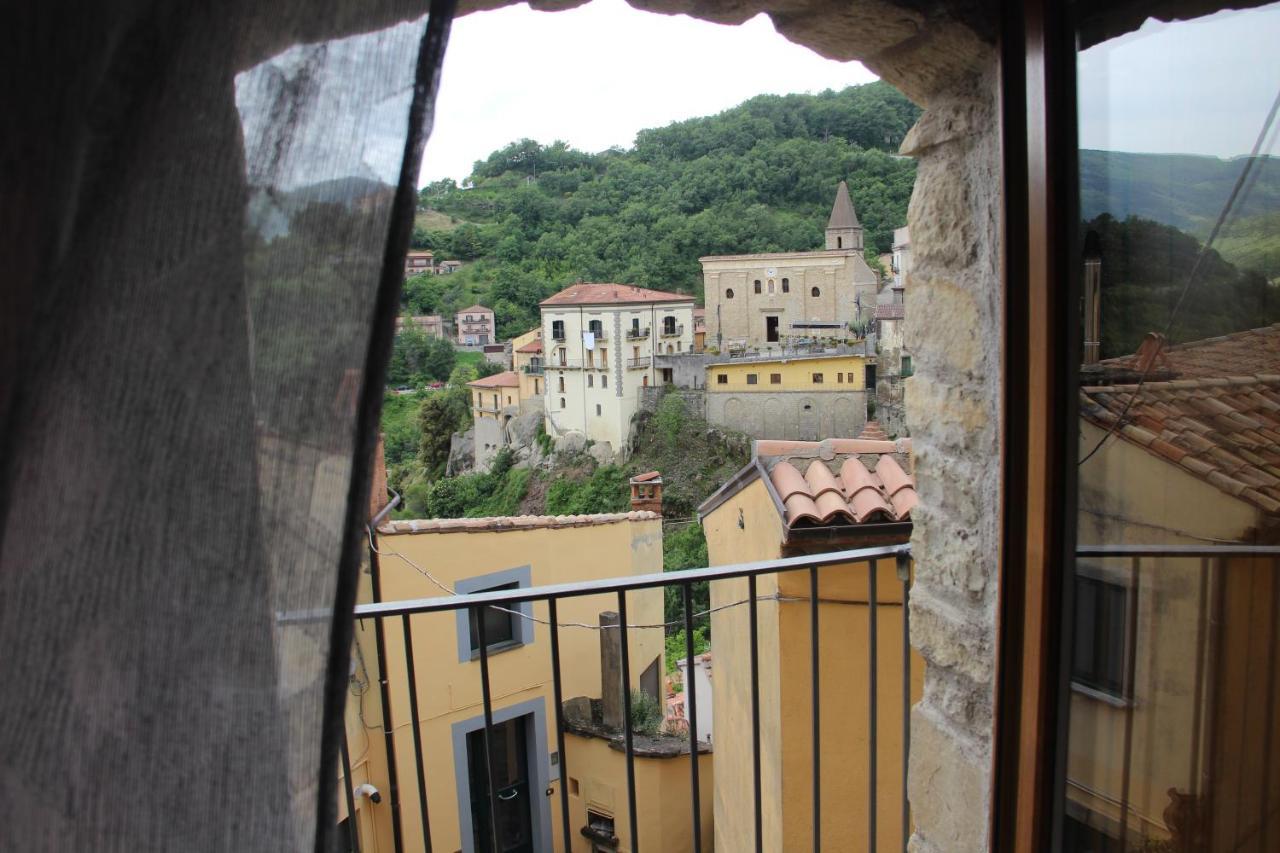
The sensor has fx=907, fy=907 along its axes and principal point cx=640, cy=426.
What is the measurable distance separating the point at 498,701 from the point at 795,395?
21290 millimetres

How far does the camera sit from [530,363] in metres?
30.8

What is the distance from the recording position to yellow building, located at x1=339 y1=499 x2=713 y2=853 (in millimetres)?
5617

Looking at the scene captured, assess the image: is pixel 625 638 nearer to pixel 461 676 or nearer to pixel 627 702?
pixel 627 702

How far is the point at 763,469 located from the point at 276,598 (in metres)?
2.61

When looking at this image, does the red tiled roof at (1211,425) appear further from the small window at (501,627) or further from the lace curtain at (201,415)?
the small window at (501,627)

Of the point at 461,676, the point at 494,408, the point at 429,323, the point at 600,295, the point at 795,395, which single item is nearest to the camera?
the point at 461,676

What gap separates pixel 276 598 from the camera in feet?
1.85

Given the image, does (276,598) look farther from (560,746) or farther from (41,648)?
(560,746)

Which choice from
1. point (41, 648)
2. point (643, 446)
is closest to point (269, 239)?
point (41, 648)

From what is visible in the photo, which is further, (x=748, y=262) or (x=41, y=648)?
(x=748, y=262)

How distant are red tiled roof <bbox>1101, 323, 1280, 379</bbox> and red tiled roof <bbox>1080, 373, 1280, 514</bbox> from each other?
11 mm

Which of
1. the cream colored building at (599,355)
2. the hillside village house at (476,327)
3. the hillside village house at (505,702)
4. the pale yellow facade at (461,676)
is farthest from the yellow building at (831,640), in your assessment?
the hillside village house at (476,327)

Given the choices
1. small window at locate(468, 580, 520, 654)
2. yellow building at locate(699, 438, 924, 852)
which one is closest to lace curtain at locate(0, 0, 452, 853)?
yellow building at locate(699, 438, 924, 852)

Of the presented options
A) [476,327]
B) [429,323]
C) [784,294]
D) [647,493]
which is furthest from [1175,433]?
[784,294]
